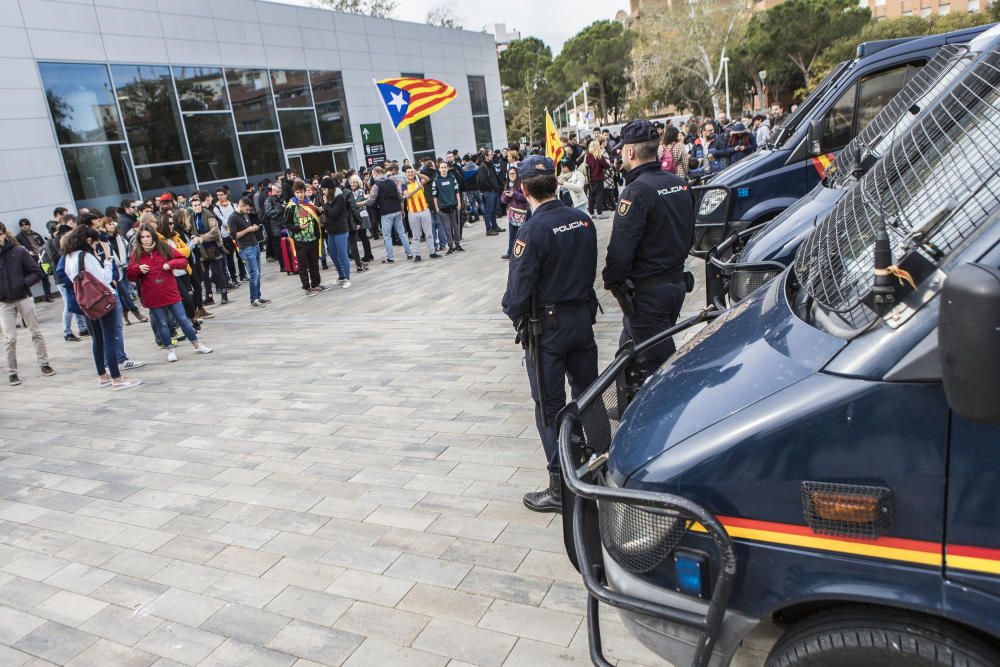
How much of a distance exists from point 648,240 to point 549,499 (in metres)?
1.78

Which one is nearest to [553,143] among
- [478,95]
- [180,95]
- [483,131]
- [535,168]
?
[535,168]

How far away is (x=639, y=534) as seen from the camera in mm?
2127

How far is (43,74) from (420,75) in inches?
619

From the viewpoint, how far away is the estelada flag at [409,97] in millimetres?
14391

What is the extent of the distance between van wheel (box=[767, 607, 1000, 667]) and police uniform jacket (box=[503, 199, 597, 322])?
2.27 metres

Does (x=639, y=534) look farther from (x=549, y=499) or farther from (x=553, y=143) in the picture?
(x=553, y=143)

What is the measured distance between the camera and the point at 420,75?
95.8 ft

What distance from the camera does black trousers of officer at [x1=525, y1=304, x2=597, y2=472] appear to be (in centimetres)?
393

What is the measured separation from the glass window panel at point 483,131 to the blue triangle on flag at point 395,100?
1810cm

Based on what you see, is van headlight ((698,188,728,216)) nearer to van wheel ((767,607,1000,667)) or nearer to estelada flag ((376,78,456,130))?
van wheel ((767,607,1000,667))

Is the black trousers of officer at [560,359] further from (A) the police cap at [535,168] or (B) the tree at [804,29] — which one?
(B) the tree at [804,29]

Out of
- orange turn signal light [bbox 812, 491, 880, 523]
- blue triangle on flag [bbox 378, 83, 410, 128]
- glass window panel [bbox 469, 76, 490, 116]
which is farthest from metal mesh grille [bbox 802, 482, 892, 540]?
glass window panel [bbox 469, 76, 490, 116]

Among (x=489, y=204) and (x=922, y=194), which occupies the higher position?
(x=922, y=194)

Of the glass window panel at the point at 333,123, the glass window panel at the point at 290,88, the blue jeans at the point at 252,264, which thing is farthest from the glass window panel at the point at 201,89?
the blue jeans at the point at 252,264
